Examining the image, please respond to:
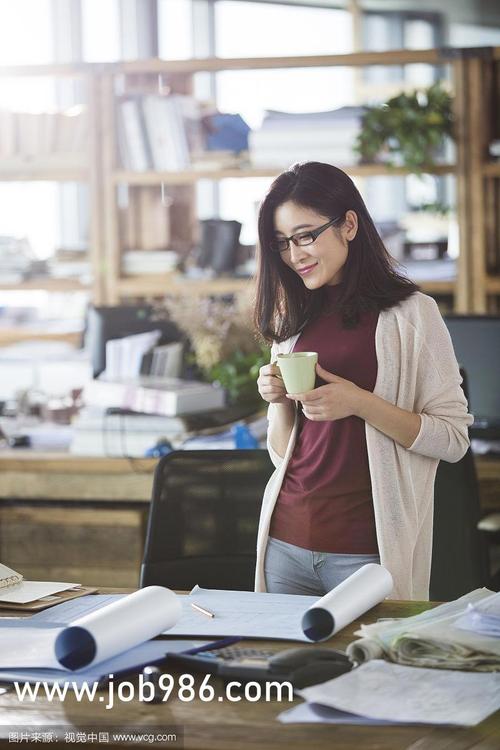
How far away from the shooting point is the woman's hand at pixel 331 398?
6.39 ft

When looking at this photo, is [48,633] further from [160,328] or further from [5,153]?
[5,153]

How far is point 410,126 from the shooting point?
4305 millimetres

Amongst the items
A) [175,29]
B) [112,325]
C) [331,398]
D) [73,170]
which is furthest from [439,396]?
[175,29]

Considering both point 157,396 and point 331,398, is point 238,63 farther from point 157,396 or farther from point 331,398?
point 331,398

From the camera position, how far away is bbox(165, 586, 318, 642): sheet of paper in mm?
1592

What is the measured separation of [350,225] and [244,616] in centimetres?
80

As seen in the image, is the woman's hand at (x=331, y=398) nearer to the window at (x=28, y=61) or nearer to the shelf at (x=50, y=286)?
the shelf at (x=50, y=286)

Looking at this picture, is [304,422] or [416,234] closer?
[304,422]

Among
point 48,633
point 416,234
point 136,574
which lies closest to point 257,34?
point 416,234

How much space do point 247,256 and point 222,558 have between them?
264cm

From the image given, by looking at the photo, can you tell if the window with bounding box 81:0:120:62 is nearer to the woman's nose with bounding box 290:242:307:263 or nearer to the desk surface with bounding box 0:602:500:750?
the woman's nose with bounding box 290:242:307:263

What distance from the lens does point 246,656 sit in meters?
1.49

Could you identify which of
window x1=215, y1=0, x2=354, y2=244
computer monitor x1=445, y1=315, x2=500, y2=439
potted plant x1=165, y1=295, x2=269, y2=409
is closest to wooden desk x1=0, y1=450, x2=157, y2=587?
potted plant x1=165, y1=295, x2=269, y2=409

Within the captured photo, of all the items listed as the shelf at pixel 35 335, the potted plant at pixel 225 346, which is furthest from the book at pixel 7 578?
the shelf at pixel 35 335
